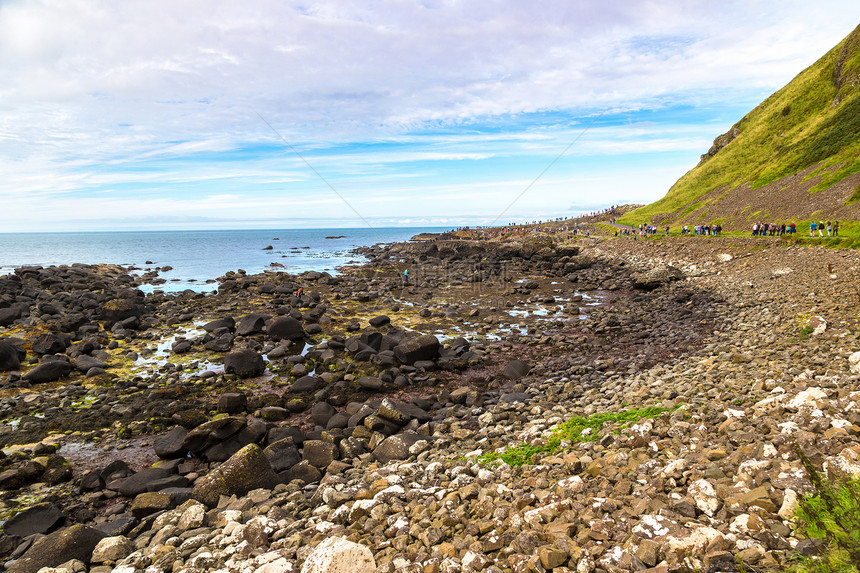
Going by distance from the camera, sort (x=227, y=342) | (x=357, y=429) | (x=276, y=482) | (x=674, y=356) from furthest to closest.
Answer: (x=227, y=342)
(x=674, y=356)
(x=357, y=429)
(x=276, y=482)

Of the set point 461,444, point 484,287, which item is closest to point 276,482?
point 461,444

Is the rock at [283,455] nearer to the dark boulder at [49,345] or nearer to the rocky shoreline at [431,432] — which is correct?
the rocky shoreline at [431,432]

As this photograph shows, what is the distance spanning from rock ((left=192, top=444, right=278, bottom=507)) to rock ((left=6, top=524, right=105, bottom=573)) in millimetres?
2146

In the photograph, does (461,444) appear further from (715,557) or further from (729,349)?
(729,349)

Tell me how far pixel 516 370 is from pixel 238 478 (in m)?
13.0

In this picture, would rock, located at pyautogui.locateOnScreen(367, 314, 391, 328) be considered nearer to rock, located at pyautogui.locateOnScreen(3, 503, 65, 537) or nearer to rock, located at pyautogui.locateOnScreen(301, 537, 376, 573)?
rock, located at pyautogui.locateOnScreen(3, 503, 65, 537)

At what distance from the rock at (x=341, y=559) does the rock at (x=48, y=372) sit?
2175cm

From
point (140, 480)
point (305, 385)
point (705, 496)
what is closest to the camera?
point (705, 496)

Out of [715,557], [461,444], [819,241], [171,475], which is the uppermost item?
[819,241]

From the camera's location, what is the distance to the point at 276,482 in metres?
10.6

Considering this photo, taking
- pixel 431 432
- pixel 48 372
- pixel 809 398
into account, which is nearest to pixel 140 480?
pixel 431 432

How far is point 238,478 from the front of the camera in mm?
10266

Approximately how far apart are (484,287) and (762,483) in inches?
1597

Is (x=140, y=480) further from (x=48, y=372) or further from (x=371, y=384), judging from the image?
(x=48, y=372)
